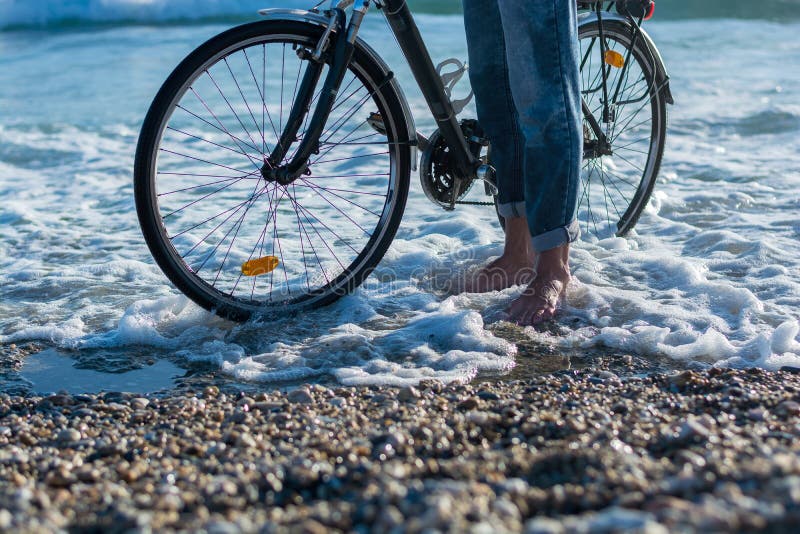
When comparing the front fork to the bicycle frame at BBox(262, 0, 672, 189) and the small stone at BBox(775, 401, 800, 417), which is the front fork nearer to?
the bicycle frame at BBox(262, 0, 672, 189)

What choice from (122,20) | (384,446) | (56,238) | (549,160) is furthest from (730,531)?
(122,20)

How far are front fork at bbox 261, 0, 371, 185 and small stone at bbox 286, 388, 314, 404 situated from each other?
33.8 inches

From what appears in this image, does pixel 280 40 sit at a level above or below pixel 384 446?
above

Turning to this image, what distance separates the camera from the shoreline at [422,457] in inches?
63.6

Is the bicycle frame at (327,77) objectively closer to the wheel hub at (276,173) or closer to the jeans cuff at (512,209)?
the wheel hub at (276,173)

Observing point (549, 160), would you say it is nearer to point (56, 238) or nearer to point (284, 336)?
point (284, 336)

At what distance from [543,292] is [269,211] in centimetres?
119

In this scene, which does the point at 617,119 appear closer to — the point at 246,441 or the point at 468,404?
the point at 468,404

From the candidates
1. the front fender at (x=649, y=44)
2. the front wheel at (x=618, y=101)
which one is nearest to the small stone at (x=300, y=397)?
the front wheel at (x=618, y=101)

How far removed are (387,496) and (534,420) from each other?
72 cm

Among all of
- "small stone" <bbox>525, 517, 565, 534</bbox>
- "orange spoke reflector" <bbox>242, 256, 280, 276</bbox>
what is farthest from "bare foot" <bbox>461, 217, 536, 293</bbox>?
"small stone" <bbox>525, 517, 565, 534</bbox>

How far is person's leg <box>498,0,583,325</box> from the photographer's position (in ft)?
10.3

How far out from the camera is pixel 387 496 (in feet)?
5.62

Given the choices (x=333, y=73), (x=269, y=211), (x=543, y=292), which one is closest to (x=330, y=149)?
(x=269, y=211)
